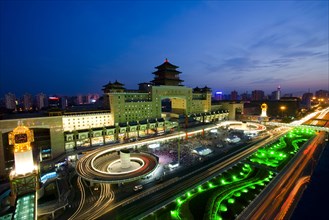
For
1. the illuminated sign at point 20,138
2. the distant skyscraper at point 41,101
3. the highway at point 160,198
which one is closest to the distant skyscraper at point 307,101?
the highway at point 160,198

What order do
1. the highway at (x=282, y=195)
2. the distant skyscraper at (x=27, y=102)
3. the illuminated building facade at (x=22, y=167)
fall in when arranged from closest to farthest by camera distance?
the highway at (x=282, y=195), the illuminated building facade at (x=22, y=167), the distant skyscraper at (x=27, y=102)

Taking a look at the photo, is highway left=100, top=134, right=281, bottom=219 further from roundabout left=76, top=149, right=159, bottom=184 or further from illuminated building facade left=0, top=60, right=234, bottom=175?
illuminated building facade left=0, top=60, right=234, bottom=175

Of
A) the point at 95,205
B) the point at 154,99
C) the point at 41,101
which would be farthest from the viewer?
the point at 41,101

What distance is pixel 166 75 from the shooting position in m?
65.5

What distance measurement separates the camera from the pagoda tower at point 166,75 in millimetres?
65375

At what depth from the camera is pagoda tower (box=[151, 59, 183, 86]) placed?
214 feet

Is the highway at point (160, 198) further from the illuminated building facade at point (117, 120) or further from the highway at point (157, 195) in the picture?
the illuminated building facade at point (117, 120)

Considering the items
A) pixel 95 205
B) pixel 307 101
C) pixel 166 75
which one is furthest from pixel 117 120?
pixel 307 101

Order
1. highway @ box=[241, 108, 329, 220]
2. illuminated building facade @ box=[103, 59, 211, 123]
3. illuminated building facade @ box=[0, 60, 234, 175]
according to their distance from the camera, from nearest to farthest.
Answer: highway @ box=[241, 108, 329, 220] < illuminated building facade @ box=[0, 60, 234, 175] < illuminated building facade @ box=[103, 59, 211, 123]

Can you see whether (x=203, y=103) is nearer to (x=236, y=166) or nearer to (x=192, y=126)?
(x=192, y=126)

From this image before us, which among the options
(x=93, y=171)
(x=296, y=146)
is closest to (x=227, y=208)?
(x=93, y=171)

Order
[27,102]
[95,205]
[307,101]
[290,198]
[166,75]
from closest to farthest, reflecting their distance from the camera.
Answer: [95,205]
[290,198]
[166,75]
[27,102]
[307,101]

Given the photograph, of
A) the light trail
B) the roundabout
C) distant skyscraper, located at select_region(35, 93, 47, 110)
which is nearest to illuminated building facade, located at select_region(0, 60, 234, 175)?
the roundabout

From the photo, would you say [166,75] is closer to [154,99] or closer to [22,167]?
[154,99]
